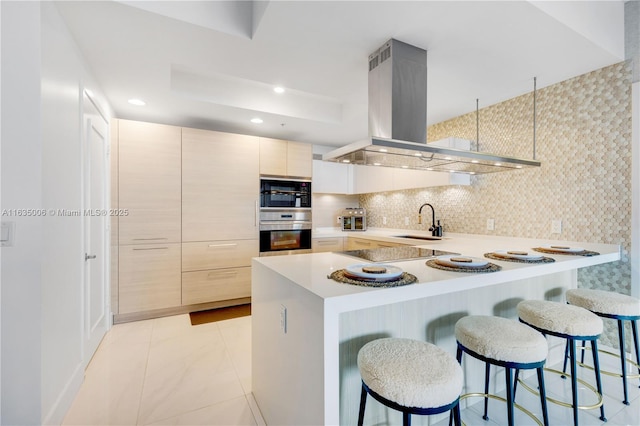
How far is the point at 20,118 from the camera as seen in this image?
4.16 feet

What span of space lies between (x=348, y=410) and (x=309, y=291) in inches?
26.6

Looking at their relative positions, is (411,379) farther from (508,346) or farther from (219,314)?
(219,314)

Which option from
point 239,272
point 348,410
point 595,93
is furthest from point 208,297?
point 595,93

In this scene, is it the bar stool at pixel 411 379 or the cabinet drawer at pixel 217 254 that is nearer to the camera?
the bar stool at pixel 411 379

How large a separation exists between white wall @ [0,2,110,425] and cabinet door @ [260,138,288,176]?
2123 millimetres

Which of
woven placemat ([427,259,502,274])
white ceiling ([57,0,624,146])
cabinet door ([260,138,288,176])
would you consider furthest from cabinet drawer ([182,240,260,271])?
woven placemat ([427,259,502,274])

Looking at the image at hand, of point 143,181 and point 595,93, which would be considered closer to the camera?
point 595,93

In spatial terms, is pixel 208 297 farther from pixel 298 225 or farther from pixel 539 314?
pixel 539 314

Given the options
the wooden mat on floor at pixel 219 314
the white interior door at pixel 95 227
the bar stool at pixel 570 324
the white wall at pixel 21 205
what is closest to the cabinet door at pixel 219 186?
the white interior door at pixel 95 227

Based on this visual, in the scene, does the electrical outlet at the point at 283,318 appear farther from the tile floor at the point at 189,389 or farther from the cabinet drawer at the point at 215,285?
the cabinet drawer at the point at 215,285

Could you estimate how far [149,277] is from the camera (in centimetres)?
295

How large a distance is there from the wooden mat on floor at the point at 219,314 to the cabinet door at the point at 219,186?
839mm

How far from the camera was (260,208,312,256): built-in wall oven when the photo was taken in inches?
140

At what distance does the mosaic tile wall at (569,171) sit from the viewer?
80.2 inches
